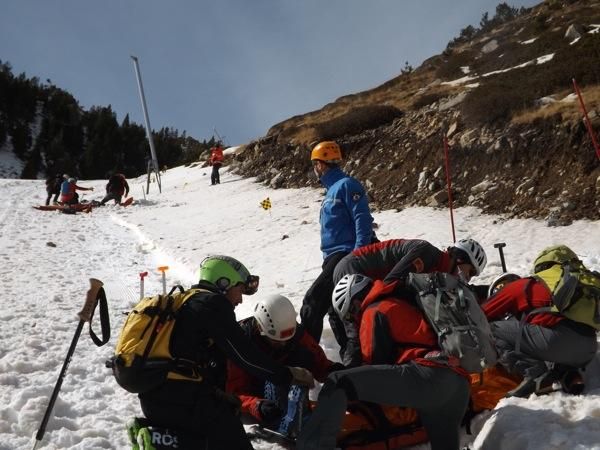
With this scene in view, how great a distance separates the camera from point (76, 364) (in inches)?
213

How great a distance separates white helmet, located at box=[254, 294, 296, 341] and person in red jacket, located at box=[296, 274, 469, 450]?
1.05m

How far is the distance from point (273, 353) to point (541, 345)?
88.0 inches

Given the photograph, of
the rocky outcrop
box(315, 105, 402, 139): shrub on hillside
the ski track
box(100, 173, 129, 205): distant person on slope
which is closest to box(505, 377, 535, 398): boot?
the ski track

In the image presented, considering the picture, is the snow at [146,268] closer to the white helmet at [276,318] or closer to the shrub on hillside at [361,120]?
the white helmet at [276,318]

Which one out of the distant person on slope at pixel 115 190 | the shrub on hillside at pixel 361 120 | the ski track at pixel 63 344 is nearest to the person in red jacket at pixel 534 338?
the ski track at pixel 63 344

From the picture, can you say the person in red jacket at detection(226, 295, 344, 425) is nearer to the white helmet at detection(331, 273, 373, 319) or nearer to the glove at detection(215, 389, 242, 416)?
the white helmet at detection(331, 273, 373, 319)

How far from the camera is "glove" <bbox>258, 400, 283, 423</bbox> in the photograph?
4117 mm

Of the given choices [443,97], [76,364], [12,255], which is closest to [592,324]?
[76,364]

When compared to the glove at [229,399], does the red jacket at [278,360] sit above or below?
below

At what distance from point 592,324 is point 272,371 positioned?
2.68m

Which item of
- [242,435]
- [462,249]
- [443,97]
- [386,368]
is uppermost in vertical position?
[443,97]

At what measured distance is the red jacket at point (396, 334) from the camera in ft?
11.1

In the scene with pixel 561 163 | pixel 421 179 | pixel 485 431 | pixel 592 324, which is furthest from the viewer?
pixel 421 179

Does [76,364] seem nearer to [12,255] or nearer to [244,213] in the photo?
[12,255]
